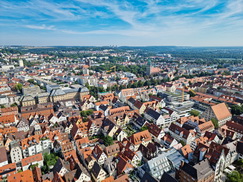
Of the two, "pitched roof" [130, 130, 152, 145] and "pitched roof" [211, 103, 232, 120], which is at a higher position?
"pitched roof" [211, 103, 232, 120]

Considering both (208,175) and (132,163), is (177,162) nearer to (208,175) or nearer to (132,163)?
(208,175)

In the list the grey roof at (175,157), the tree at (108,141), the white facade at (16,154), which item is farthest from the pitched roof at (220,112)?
the white facade at (16,154)

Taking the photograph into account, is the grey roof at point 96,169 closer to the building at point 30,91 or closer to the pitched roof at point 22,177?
the pitched roof at point 22,177

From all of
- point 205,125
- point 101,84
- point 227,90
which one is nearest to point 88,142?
point 205,125

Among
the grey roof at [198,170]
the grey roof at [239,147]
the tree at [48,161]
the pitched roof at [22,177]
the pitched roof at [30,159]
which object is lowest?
the tree at [48,161]

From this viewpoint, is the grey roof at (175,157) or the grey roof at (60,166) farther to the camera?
the grey roof at (175,157)

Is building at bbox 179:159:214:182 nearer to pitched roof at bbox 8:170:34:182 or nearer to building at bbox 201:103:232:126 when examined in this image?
pitched roof at bbox 8:170:34:182

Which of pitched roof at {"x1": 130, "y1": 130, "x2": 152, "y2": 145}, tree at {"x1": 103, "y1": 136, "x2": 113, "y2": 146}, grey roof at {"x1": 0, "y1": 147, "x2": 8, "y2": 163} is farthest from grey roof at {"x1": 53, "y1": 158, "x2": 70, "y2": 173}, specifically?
pitched roof at {"x1": 130, "y1": 130, "x2": 152, "y2": 145}

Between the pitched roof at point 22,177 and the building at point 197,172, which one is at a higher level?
the building at point 197,172

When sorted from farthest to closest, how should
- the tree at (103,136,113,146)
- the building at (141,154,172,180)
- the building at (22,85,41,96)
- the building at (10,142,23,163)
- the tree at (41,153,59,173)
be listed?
the building at (22,85,41,96)
the tree at (103,136,113,146)
the building at (10,142,23,163)
the tree at (41,153,59,173)
the building at (141,154,172,180)

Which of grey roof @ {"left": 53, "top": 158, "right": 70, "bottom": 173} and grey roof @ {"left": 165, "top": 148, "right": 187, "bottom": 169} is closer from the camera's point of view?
grey roof @ {"left": 53, "top": 158, "right": 70, "bottom": 173}

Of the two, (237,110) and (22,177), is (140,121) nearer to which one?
(22,177)
